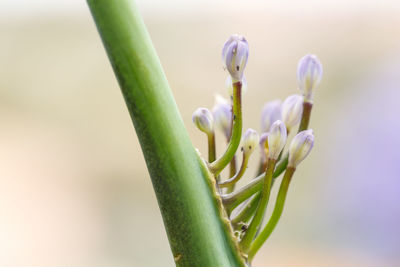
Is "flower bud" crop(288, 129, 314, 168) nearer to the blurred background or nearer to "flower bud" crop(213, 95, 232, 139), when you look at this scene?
"flower bud" crop(213, 95, 232, 139)

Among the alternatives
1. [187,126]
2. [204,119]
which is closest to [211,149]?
[204,119]

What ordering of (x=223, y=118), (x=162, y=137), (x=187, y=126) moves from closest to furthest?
(x=162, y=137)
(x=223, y=118)
(x=187, y=126)

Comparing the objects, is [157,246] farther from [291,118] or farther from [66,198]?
[291,118]

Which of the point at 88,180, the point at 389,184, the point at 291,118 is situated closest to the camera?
the point at 291,118

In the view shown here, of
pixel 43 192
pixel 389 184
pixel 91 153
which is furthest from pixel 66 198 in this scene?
pixel 389 184

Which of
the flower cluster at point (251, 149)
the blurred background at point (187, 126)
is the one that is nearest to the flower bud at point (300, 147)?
the flower cluster at point (251, 149)

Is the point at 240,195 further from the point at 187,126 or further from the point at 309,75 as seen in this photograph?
the point at 187,126

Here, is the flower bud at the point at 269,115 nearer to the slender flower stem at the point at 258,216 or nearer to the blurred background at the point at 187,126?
the slender flower stem at the point at 258,216
